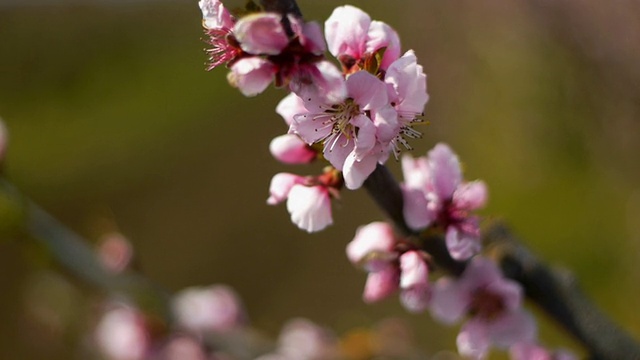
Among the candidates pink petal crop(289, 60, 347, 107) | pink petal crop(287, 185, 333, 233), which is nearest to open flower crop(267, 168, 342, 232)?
pink petal crop(287, 185, 333, 233)

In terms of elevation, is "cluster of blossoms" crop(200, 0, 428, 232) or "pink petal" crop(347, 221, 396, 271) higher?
"cluster of blossoms" crop(200, 0, 428, 232)

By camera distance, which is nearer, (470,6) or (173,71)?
(470,6)

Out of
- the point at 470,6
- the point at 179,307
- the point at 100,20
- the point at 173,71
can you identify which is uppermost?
the point at 100,20

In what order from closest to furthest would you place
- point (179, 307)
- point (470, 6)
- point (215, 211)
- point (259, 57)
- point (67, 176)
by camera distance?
point (259, 57)
point (179, 307)
point (470, 6)
point (215, 211)
point (67, 176)

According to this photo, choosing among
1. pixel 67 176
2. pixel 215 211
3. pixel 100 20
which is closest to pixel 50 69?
pixel 100 20

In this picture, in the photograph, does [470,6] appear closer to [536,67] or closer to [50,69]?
[536,67]

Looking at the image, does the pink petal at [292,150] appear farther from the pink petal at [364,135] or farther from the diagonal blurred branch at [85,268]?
the diagonal blurred branch at [85,268]

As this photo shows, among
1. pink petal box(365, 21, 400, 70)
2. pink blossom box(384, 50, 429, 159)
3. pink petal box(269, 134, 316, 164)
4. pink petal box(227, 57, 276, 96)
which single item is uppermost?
pink petal box(269, 134, 316, 164)

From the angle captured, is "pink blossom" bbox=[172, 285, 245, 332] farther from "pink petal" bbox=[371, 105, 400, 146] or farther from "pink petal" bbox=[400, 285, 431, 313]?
"pink petal" bbox=[371, 105, 400, 146]
